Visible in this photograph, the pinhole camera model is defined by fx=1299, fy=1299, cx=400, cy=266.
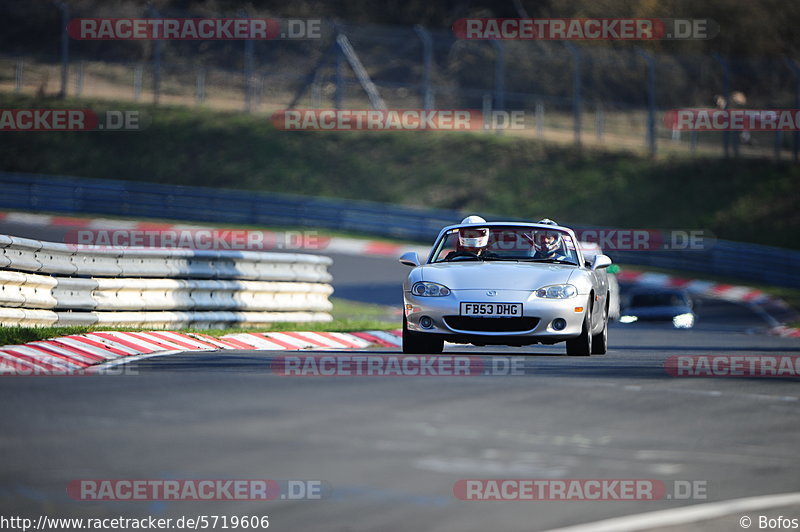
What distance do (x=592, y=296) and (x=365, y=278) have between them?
17061mm

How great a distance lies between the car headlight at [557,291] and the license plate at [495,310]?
28 cm

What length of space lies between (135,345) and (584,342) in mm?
4304

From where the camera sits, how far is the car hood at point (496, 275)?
39.7 ft

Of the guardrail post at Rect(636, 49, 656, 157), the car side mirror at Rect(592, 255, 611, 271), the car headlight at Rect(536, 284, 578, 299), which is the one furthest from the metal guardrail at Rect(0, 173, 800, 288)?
the car headlight at Rect(536, 284, 578, 299)

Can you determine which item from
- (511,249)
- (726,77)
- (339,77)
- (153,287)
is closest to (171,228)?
(339,77)

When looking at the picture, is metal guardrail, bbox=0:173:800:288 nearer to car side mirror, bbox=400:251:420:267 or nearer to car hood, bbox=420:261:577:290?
car side mirror, bbox=400:251:420:267

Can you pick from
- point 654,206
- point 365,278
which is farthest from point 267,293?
point 654,206

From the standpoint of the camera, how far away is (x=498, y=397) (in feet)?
29.5

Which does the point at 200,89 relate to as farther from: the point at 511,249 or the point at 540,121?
the point at 511,249

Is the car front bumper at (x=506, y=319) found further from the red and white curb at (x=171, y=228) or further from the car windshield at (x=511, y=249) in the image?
the red and white curb at (x=171, y=228)

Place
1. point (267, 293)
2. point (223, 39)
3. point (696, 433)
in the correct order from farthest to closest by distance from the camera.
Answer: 1. point (223, 39)
2. point (267, 293)
3. point (696, 433)

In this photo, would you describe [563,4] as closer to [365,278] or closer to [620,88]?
[620,88]

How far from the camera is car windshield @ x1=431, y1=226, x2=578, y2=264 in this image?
518 inches

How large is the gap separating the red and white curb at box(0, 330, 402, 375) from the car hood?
2297 millimetres
